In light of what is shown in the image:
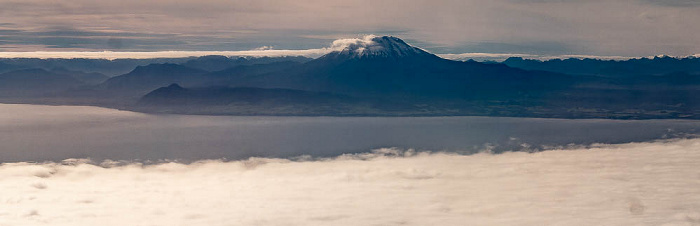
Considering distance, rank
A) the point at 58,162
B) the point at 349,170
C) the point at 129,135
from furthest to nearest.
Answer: the point at 129,135, the point at 58,162, the point at 349,170

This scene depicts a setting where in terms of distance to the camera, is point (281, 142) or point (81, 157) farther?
point (281, 142)

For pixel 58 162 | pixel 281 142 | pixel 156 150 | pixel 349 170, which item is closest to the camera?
pixel 349 170

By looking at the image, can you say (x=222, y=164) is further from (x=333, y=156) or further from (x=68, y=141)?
(x=68, y=141)

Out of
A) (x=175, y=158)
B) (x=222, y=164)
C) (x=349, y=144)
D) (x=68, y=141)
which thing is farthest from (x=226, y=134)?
(x=222, y=164)

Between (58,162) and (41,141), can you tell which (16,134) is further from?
(58,162)

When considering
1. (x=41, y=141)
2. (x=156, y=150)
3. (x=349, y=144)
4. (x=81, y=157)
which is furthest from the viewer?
(x=41, y=141)

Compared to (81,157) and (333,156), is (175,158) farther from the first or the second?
(333,156)

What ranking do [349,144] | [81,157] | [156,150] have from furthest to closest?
[349,144], [156,150], [81,157]

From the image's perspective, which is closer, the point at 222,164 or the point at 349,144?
the point at 222,164

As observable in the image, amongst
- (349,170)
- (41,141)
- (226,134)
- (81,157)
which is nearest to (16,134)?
(41,141)
